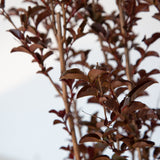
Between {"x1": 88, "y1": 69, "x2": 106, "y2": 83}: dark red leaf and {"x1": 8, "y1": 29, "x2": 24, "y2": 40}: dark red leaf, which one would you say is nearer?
{"x1": 88, "y1": 69, "x2": 106, "y2": 83}: dark red leaf

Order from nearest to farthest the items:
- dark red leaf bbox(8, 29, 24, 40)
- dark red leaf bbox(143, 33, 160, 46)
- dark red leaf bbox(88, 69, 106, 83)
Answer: dark red leaf bbox(88, 69, 106, 83), dark red leaf bbox(8, 29, 24, 40), dark red leaf bbox(143, 33, 160, 46)

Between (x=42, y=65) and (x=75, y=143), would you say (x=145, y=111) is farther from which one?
(x=42, y=65)

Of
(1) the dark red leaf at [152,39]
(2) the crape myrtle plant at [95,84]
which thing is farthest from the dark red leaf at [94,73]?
(1) the dark red leaf at [152,39]

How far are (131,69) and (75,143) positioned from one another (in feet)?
1.47

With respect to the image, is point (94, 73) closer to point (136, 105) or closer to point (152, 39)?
point (136, 105)

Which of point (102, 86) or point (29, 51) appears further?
point (29, 51)

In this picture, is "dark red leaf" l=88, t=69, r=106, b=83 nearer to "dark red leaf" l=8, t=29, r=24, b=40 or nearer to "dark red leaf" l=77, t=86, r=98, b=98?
"dark red leaf" l=77, t=86, r=98, b=98

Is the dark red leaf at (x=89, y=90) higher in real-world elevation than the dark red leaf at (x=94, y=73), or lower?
lower

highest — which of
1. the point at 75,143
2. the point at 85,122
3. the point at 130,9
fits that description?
the point at 130,9

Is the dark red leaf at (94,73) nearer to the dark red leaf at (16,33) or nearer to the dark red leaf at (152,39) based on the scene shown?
the dark red leaf at (16,33)

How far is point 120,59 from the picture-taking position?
3.50ft

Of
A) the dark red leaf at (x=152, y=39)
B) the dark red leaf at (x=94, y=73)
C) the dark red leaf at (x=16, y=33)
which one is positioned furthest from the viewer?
the dark red leaf at (x=152, y=39)

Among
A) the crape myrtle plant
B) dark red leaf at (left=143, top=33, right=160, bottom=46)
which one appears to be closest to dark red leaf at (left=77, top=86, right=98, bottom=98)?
the crape myrtle plant

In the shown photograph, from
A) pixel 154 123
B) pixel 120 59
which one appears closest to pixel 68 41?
pixel 120 59
